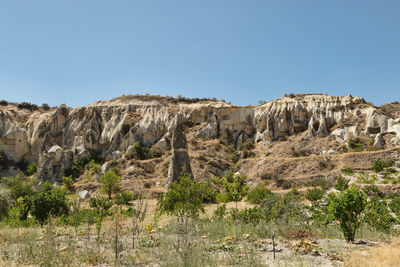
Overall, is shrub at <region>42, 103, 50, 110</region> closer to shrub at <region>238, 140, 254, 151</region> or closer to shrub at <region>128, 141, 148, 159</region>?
shrub at <region>128, 141, 148, 159</region>

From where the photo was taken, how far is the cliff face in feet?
119

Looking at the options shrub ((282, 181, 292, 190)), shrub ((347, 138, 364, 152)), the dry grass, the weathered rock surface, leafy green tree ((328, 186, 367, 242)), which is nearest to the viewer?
the dry grass

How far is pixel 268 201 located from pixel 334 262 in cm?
798

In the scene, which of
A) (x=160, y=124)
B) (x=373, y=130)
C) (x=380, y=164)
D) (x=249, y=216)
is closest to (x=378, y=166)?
(x=380, y=164)

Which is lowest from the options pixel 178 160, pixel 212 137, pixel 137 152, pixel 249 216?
pixel 249 216

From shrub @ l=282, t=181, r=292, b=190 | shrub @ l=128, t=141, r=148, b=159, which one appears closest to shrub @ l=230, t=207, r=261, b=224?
shrub @ l=282, t=181, r=292, b=190

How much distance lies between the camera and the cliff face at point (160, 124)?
36.2 m

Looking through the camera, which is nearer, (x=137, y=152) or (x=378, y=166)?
(x=378, y=166)

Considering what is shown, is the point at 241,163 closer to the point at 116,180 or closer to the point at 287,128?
the point at 287,128

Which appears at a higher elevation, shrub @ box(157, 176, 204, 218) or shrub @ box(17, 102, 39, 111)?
shrub @ box(17, 102, 39, 111)

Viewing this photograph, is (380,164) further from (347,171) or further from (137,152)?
(137,152)

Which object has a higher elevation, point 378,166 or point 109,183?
point 378,166

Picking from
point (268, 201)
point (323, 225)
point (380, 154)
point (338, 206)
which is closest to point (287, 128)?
point (380, 154)

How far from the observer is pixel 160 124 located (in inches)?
1682
